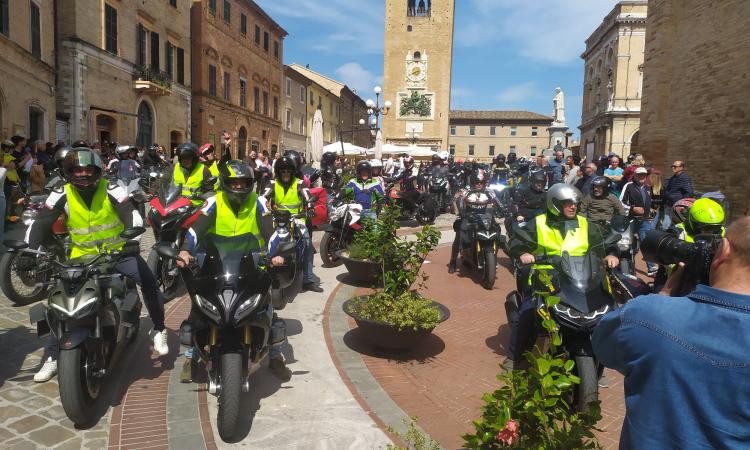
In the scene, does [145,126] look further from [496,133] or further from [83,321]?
[496,133]

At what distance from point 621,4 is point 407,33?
2104cm

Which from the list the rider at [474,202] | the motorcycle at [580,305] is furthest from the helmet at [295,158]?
the motorcycle at [580,305]

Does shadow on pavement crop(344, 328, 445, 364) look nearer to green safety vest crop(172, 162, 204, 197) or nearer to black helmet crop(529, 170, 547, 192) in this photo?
green safety vest crop(172, 162, 204, 197)

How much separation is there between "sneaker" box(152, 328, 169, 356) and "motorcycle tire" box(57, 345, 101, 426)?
0.92 meters

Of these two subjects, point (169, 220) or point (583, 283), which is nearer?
point (583, 283)

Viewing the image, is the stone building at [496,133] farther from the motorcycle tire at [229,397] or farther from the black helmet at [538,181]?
the motorcycle tire at [229,397]

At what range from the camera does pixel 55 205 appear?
4.12 meters

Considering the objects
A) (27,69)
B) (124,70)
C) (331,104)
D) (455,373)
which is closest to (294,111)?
(331,104)

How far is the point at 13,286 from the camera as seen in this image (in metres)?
6.50

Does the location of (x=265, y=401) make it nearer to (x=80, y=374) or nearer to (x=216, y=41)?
(x=80, y=374)

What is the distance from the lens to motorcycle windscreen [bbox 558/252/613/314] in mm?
4051

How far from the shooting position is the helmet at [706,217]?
434 centimetres

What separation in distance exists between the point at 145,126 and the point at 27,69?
359 inches

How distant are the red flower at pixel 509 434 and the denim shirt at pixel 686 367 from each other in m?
0.69
